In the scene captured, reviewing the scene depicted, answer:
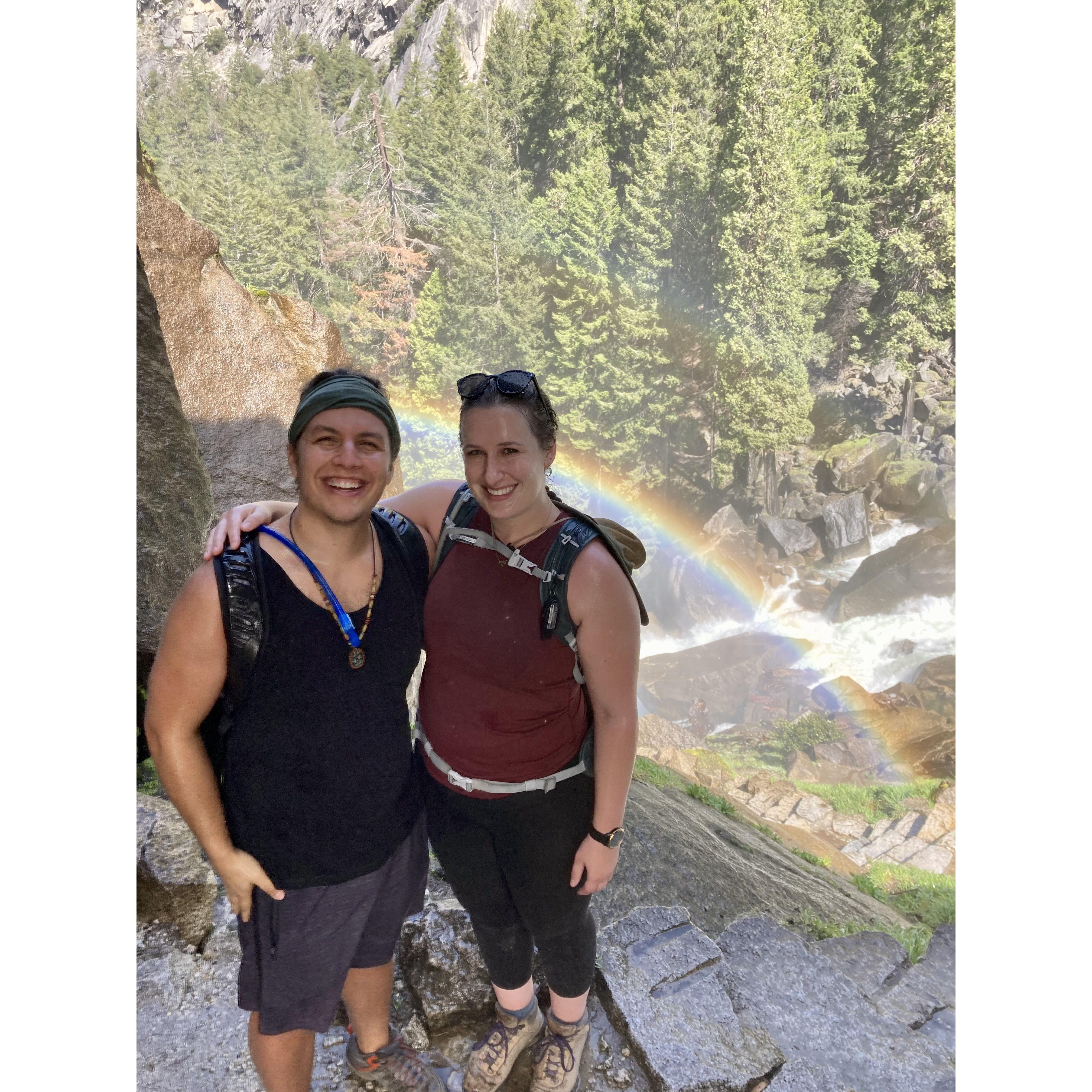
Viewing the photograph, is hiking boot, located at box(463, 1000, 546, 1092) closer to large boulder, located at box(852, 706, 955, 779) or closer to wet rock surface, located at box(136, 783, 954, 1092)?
wet rock surface, located at box(136, 783, 954, 1092)

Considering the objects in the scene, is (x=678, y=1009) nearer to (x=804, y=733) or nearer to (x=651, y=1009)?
(x=651, y=1009)

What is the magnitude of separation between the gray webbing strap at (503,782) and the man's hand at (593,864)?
0.55 feet

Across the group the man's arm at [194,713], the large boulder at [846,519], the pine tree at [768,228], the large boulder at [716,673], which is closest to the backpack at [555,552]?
the man's arm at [194,713]

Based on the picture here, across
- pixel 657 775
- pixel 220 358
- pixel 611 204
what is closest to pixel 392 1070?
pixel 220 358

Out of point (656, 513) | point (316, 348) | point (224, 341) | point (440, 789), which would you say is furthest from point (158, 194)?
point (656, 513)

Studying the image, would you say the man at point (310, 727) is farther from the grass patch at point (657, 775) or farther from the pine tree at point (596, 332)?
the pine tree at point (596, 332)

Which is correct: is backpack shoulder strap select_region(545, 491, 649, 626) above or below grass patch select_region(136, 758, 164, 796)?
above

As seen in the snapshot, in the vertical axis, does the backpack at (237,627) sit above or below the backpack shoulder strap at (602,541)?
below

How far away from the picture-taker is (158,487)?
3176mm

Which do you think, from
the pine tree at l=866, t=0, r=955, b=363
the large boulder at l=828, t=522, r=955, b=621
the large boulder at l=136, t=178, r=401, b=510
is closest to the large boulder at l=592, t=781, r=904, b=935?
the large boulder at l=136, t=178, r=401, b=510

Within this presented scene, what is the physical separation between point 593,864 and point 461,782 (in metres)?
0.40

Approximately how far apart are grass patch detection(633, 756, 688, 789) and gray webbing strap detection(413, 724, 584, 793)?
257 inches

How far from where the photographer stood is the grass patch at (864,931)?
12.2 feet

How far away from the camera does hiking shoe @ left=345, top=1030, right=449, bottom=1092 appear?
2084mm
